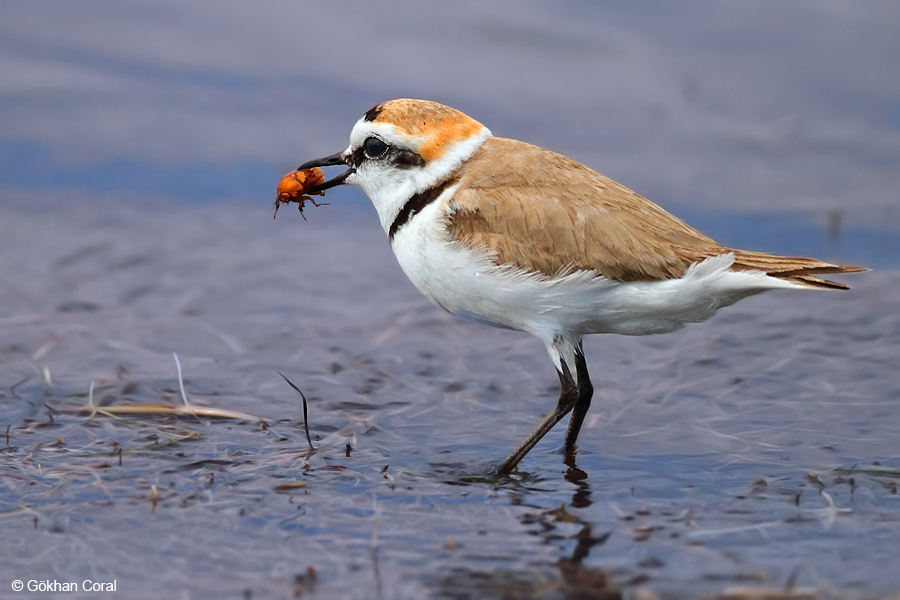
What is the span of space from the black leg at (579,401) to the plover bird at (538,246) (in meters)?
0.07

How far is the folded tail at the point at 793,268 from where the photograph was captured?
531 centimetres

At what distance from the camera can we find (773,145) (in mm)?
10875

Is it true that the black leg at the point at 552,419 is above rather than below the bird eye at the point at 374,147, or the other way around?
below

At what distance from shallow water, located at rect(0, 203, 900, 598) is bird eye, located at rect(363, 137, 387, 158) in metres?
1.52

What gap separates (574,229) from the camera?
5.50 m

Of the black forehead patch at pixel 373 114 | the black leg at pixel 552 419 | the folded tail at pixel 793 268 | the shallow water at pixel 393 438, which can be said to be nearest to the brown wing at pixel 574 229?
the folded tail at pixel 793 268

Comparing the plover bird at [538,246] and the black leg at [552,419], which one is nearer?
the plover bird at [538,246]

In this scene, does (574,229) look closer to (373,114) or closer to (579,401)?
(579,401)

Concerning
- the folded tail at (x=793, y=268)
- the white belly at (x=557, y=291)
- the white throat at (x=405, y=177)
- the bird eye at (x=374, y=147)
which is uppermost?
the bird eye at (x=374, y=147)

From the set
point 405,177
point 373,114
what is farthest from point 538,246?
point 373,114

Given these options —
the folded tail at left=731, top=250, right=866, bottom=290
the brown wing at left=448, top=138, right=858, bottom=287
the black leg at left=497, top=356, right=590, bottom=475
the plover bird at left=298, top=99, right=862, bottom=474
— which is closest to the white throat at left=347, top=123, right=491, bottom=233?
the plover bird at left=298, top=99, right=862, bottom=474

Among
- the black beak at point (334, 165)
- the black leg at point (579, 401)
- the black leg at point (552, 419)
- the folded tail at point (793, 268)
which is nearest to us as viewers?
the folded tail at point (793, 268)

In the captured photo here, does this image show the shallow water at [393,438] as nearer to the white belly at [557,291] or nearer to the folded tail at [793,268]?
the white belly at [557,291]

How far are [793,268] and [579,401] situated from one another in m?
1.41
